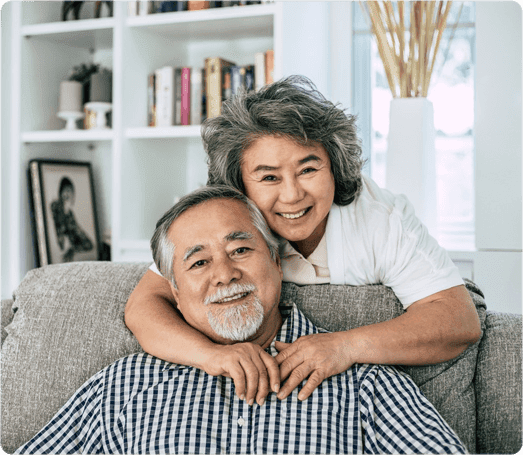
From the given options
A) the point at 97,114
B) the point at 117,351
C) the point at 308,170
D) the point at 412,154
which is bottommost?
the point at 117,351

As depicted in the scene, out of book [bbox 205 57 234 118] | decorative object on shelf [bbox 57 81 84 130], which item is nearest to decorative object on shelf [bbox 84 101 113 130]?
decorative object on shelf [bbox 57 81 84 130]

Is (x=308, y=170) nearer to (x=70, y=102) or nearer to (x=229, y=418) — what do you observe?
(x=229, y=418)

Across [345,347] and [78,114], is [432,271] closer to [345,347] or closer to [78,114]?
[345,347]

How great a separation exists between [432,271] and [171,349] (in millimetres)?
621

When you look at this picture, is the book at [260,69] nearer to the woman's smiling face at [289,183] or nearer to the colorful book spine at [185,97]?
the colorful book spine at [185,97]

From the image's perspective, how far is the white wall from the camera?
253 cm

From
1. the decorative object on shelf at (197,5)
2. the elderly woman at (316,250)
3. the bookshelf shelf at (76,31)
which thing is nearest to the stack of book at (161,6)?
the decorative object on shelf at (197,5)

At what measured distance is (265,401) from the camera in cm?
124

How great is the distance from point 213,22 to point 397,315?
1.77 metres

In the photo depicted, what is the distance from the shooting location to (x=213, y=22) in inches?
107

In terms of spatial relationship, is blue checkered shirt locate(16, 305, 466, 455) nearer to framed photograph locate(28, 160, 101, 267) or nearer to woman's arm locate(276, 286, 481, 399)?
woman's arm locate(276, 286, 481, 399)

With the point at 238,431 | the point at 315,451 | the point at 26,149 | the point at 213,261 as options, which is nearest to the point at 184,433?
the point at 238,431

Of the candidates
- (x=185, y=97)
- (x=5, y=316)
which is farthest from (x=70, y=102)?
(x=5, y=316)

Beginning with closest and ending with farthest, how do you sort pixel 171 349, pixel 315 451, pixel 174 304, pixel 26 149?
pixel 315 451 → pixel 171 349 → pixel 174 304 → pixel 26 149
